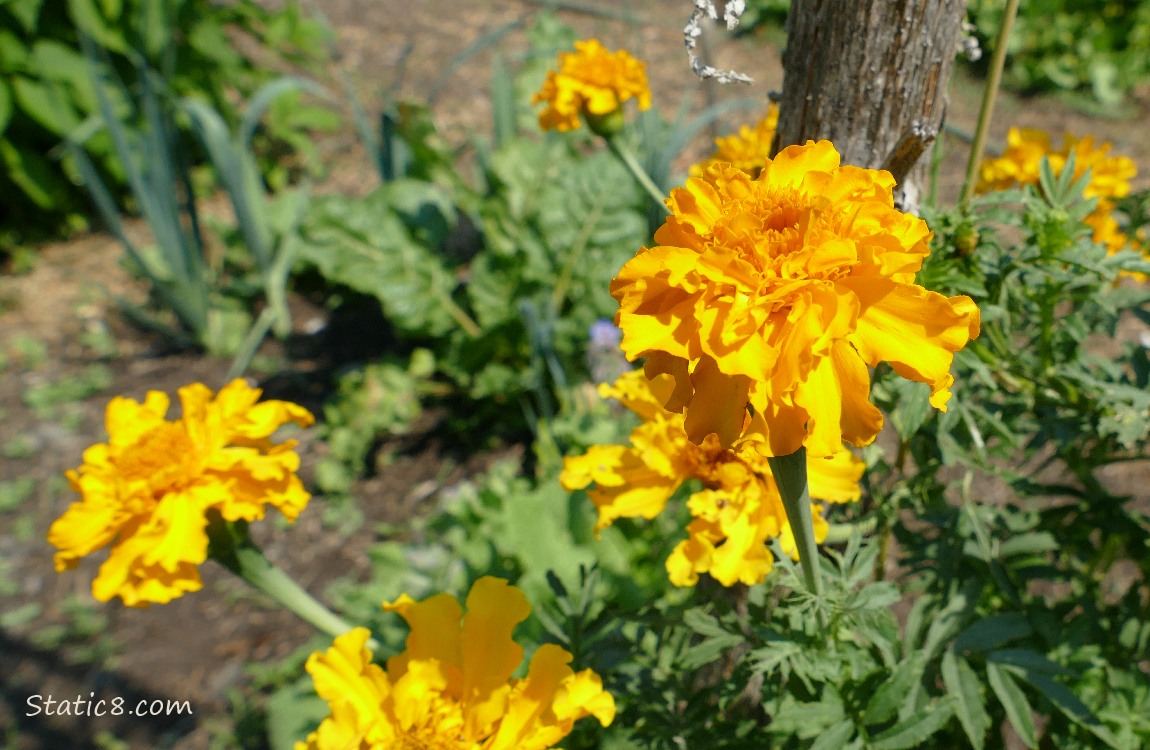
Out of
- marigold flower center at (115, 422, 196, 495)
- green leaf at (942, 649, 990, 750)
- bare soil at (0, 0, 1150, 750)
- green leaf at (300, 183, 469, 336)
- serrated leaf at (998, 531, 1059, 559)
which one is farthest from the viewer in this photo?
green leaf at (300, 183, 469, 336)

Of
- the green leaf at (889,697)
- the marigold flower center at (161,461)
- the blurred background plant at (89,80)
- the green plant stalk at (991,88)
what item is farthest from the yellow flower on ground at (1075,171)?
the blurred background plant at (89,80)

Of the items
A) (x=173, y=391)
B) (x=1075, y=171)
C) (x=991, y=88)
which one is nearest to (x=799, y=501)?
(x=991, y=88)

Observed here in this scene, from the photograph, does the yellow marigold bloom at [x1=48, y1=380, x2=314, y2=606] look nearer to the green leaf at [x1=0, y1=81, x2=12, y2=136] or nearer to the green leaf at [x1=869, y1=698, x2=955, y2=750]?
the green leaf at [x1=869, y1=698, x2=955, y2=750]

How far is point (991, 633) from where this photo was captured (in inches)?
45.9

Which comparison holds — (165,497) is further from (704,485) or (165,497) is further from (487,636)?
(704,485)

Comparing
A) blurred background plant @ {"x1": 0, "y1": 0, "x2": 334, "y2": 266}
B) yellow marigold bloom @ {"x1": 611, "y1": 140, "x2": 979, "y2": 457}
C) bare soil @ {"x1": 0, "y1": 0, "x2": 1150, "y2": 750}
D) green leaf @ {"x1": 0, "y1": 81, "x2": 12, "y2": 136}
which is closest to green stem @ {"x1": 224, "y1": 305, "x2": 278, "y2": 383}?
bare soil @ {"x1": 0, "y1": 0, "x2": 1150, "y2": 750}

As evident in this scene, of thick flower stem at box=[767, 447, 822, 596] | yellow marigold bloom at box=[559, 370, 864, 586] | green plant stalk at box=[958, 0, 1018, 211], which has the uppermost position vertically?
green plant stalk at box=[958, 0, 1018, 211]

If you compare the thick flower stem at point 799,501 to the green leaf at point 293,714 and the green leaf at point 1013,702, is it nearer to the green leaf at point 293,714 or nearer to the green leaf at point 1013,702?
the green leaf at point 1013,702

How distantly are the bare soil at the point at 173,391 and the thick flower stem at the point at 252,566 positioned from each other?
119 centimetres

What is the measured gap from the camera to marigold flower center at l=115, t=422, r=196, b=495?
119 cm

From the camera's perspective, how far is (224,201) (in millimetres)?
4453

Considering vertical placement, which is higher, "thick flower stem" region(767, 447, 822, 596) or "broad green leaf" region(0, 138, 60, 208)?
"thick flower stem" region(767, 447, 822, 596)

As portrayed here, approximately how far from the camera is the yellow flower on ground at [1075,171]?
1.55 metres

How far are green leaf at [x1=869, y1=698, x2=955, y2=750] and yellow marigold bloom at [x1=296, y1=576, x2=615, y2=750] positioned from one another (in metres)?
0.33
